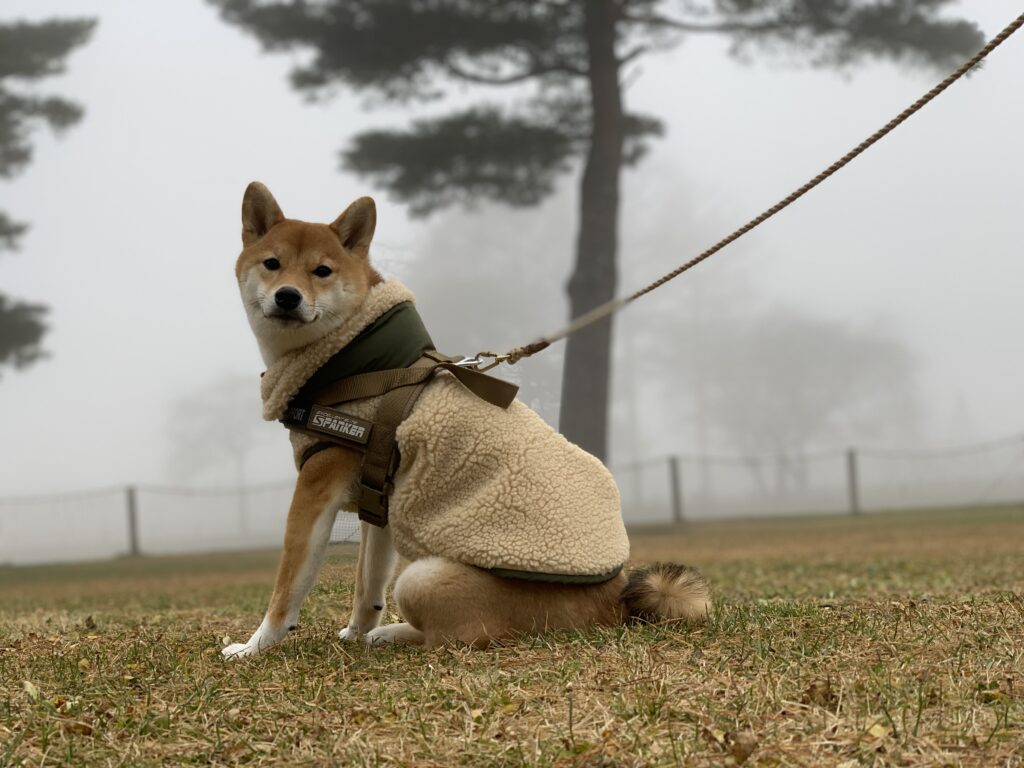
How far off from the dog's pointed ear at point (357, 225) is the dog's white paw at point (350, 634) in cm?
139

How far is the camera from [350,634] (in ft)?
13.4

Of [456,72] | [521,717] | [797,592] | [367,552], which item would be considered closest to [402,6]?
[456,72]

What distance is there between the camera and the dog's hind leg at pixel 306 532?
3.58m

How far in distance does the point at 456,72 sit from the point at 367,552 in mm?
13853

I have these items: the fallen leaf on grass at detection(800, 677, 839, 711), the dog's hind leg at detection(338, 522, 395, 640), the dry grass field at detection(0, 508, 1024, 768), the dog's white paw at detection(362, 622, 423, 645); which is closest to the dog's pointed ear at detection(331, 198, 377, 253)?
the dog's hind leg at detection(338, 522, 395, 640)

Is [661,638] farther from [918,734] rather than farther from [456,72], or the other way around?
[456,72]

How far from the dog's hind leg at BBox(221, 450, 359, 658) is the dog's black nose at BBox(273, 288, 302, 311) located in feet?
1.65

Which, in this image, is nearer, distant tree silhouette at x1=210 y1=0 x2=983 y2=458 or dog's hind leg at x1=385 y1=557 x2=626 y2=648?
dog's hind leg at x1=385 y1=557 x2=626 y2=648

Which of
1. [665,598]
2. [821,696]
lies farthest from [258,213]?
[821,696]

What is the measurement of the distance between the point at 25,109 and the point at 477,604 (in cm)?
1703

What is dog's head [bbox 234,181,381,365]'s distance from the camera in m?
3.68

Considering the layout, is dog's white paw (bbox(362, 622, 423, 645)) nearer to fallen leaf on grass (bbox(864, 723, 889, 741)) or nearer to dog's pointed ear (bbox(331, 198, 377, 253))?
dog's pointed ear (bbox(331, 198, 377, 253))

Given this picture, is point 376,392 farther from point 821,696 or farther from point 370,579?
point 821,696

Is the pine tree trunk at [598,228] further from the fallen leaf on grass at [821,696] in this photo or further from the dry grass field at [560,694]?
the fallen leaf on grass at [821,696]
